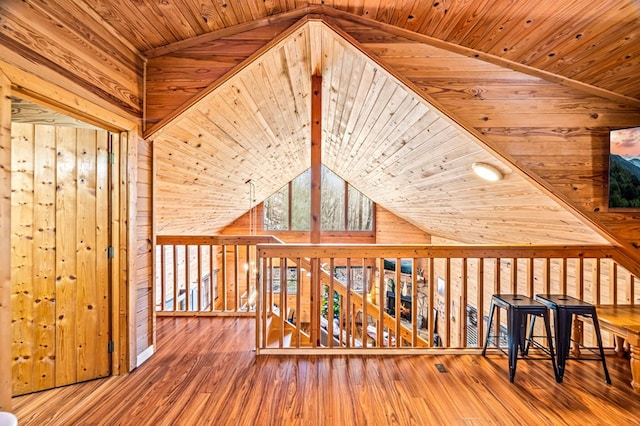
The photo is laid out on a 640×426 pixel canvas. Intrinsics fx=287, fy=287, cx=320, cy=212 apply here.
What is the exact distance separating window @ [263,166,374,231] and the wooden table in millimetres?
5923

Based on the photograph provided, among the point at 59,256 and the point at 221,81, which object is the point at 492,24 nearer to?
the point at 221,81

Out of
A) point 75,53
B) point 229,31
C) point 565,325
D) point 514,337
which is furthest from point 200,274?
point 565,325

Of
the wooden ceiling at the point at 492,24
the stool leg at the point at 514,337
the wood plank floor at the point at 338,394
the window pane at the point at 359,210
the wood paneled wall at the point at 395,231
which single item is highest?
the wooden ceiling at the point at 492,24

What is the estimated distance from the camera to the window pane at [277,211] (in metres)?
7.98

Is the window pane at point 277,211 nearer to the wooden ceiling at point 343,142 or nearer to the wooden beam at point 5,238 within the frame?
the wooden ceiling at point 343,142

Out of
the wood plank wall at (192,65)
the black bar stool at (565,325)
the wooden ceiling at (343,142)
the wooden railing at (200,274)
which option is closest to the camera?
the black bar stool at (565,325)

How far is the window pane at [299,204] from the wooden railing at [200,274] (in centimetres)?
167

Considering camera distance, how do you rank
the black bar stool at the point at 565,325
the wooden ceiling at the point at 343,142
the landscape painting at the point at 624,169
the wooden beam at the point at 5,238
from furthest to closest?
the wooden ceiling at the point at 343,142, the landscape painting at the point at 624,169, the black bar stool at the point at 565,325, the wooden beam at the point at 5,238

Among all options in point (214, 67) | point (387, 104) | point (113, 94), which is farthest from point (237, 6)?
point (387, 104)

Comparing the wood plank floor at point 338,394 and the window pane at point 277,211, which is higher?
the window pane at point 277,211

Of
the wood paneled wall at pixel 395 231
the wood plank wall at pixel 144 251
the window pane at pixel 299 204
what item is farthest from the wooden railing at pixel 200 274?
the wood paneled wall at pixel 395 231

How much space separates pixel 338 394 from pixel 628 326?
1.92 meters

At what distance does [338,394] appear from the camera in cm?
184

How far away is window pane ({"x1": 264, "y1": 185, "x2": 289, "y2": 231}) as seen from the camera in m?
7.98
